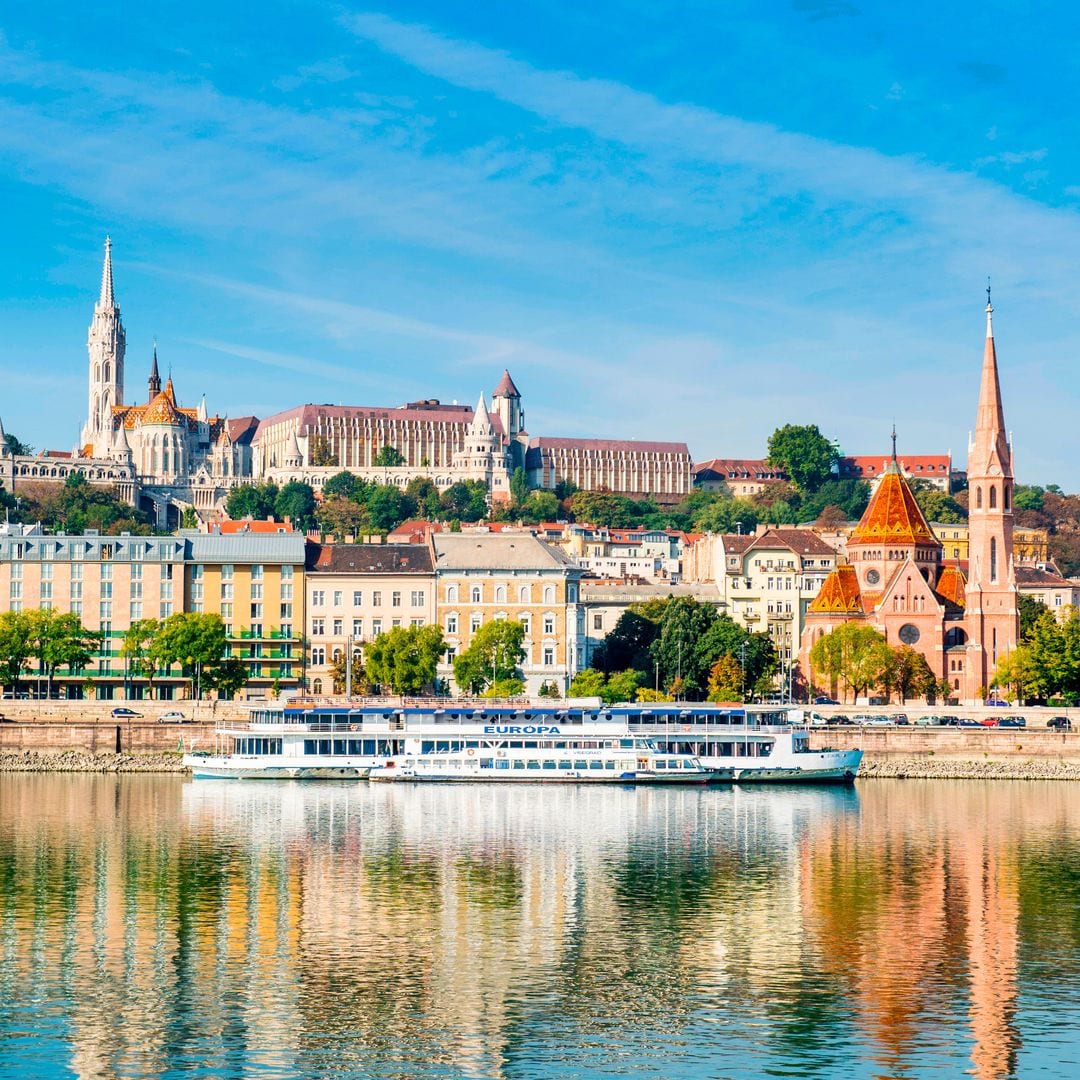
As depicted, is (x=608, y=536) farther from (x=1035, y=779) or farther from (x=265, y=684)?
(x=1035, y=779)

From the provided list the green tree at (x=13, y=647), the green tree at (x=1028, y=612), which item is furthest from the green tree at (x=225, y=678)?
the green tree at (x=1028, y=612)

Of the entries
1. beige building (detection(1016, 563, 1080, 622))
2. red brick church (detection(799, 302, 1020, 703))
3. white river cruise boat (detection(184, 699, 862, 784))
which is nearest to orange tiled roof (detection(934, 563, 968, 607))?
red brick church (detection(799, 302, 1020, 703))

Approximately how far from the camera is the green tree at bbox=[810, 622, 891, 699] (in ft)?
330

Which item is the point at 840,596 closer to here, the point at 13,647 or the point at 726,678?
the point at 726,678

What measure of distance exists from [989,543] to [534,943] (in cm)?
7090

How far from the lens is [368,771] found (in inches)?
3061

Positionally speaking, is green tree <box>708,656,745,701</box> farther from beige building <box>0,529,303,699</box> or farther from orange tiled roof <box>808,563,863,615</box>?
beige building <box>0,529,303,699</box>

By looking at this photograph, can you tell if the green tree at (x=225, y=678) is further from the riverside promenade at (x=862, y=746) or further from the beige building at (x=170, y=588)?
the riverside promenade at (x=862, y=746)

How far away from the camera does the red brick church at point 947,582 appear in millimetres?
106438

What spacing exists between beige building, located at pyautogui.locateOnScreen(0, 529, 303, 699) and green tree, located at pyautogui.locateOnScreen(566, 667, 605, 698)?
14997 millimetres

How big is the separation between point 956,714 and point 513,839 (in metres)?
40.2

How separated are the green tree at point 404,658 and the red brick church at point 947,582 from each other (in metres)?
24.6

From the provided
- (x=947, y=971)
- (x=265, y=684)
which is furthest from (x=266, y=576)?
(x=947, y=971)

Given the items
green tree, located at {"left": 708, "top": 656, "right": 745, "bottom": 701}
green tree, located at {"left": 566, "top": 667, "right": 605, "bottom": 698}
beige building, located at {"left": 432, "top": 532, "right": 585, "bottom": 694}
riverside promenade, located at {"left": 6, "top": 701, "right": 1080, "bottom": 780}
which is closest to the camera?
riverside promenade, located at {"left": 6, "top": 701, "right": 1080, "bottom": 780}
